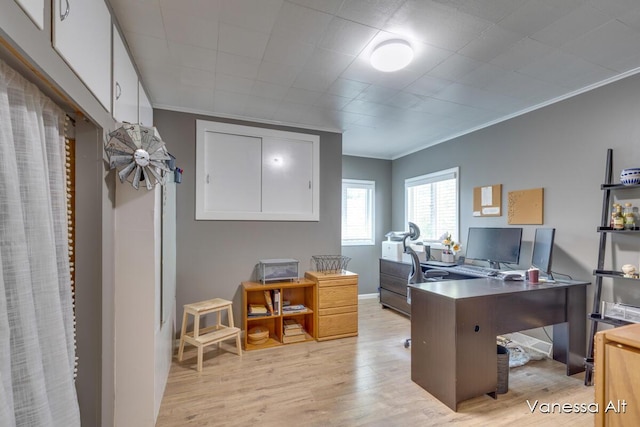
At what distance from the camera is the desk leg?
252 centimetres

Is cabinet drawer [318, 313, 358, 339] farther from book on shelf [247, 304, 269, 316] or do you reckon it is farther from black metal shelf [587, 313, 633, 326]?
black metal shelf [587, 313, 633, 326]

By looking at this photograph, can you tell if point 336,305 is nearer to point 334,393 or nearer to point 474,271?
point 334,393

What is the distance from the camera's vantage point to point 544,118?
300 cm

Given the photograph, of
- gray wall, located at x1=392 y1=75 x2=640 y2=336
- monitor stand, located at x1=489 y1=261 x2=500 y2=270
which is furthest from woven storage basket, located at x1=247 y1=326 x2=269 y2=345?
gray wall, located at x1=392 y1=75 x2=640 y2=336

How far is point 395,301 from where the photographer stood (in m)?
4.27

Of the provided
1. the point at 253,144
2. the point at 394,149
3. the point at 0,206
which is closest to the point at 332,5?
the point at 0,206

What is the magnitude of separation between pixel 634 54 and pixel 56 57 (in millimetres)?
3434

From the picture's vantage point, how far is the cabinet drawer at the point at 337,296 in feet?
10.7

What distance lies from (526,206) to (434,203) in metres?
1.45

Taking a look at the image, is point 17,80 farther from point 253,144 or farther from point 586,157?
point 586,157

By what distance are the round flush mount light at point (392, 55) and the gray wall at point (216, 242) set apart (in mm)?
1720

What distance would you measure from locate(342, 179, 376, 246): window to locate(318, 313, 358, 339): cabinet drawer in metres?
1.78

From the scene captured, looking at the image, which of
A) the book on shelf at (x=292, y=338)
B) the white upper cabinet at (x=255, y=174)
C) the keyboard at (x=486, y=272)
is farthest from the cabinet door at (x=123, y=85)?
the keyboard at (x=486, y=272)

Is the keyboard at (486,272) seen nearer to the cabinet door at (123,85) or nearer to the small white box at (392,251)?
the small white box at (392,251)
